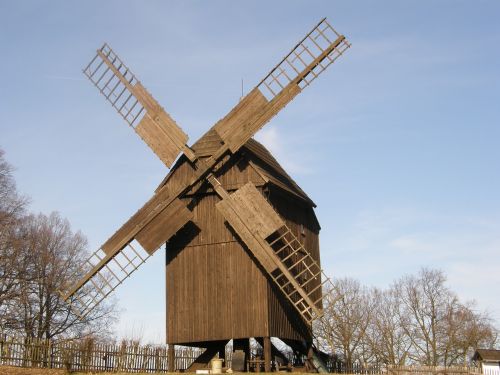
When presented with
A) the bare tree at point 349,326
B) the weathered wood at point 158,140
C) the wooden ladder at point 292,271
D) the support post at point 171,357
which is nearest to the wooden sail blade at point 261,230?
the wooden ladder at point 292,271

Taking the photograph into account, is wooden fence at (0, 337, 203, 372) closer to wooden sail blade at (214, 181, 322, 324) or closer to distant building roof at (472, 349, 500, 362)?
wooden sail blade at (214, 181, 322, 324)

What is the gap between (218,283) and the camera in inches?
1067

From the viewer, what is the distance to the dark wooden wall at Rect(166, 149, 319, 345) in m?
26.5

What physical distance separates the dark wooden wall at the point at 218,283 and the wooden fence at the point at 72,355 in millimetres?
2472

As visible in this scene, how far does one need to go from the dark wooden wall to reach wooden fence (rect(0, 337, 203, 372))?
8.11 ft

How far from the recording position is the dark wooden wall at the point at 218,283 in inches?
1042

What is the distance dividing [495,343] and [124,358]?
1784 inches

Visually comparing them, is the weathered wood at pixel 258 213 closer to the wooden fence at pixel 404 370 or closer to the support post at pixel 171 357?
the support post at pixel 171 357

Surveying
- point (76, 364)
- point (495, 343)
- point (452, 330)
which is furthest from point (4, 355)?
point (495, 343)

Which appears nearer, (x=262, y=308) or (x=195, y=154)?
(x=262, y=308)

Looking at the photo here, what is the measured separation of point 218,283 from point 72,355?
622cm

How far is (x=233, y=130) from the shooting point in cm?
2727

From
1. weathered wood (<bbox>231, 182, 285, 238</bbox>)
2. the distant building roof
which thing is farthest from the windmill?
the distant building roof

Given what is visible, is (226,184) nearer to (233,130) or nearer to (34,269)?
(233,130)
